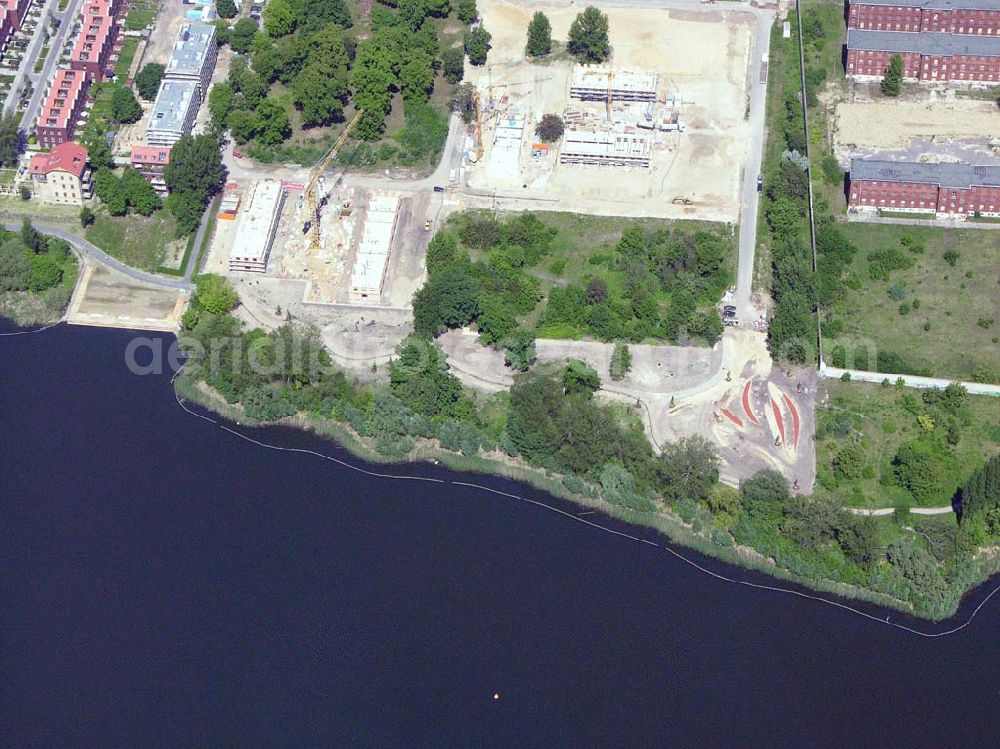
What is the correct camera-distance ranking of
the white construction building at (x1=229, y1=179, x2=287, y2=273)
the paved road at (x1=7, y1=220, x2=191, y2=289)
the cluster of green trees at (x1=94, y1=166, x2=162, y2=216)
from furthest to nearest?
1. the cluster of green trees at (x1=94, y1=166, x2=162, y2=216)
2. the paved road at (x1=7, y1=220, x2=191, y2=289)
3. the white construction building at (x1=229, y1=179, x2=287, y2=273)

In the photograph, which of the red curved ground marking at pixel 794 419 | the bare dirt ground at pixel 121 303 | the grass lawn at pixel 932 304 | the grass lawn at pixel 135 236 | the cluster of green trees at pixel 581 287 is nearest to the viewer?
the red curved ground marking at pixel 794 419

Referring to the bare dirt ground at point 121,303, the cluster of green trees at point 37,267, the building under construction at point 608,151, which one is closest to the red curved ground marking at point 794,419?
the building under construction at point 608,151

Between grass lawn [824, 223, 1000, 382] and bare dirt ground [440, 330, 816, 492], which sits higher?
grass lawn [824, 223, 1000, 382]

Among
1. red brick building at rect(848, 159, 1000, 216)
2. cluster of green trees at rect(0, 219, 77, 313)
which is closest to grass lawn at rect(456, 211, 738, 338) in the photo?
red brick building at rect(848, 159, 1000, 216)

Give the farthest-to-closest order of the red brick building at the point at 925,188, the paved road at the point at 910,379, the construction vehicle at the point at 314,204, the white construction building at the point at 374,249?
the construction vehicle at the point at 314,204 → the red brick building at the point at 925,188 → the white construction building at the point at 374,249 → the paved road at the point at 910,379

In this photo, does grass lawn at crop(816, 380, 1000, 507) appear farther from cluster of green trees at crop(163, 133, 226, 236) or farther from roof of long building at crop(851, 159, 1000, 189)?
cluster of green trees at crop(163, 133, 226, 236)

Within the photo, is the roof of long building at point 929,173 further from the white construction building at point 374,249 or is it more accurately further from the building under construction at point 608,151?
the white construction building at point 374,249

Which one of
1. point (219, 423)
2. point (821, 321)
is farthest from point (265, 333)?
point (821, 321)

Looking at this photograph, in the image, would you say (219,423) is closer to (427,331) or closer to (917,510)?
(427,331)
